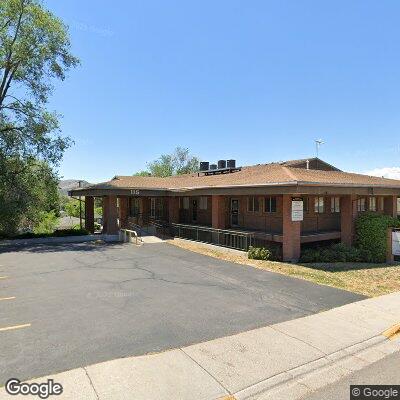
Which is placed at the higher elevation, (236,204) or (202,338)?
(236,204)

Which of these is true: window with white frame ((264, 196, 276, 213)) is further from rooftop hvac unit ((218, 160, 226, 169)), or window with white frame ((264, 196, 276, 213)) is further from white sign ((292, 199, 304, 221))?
rooftop hvac unit ((218, 160, 226, 169))

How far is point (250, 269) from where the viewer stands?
1338 centimetres

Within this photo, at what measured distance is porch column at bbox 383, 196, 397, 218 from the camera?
73.7ft

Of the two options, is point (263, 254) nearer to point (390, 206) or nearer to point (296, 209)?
point (296, 209)

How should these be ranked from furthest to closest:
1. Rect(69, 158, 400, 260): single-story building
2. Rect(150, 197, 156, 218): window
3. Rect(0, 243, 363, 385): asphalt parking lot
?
Rect(150, 197, 156, 218): window < Rect(69, 158, 400, 260): single-story building < Rect(0, 243, 363, 385): asphalt parking lot

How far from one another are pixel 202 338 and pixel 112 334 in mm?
1795

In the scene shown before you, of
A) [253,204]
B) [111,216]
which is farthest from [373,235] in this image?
[111,216]

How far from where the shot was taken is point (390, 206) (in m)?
22.7

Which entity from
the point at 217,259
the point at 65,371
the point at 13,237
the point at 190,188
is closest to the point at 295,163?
the point at 190,188

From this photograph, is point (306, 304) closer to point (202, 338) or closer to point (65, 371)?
point (202, 338)

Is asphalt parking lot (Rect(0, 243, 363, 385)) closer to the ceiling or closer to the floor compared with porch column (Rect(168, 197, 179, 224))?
closer to the floor

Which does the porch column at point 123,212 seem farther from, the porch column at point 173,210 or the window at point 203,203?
the window at point 203,203

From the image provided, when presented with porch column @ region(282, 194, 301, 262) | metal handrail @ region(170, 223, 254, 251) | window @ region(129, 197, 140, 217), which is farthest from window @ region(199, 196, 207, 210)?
porch column @ region(282, 194, 301, 262)

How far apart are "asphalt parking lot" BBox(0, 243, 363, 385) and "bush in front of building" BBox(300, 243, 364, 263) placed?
13.6 ft
